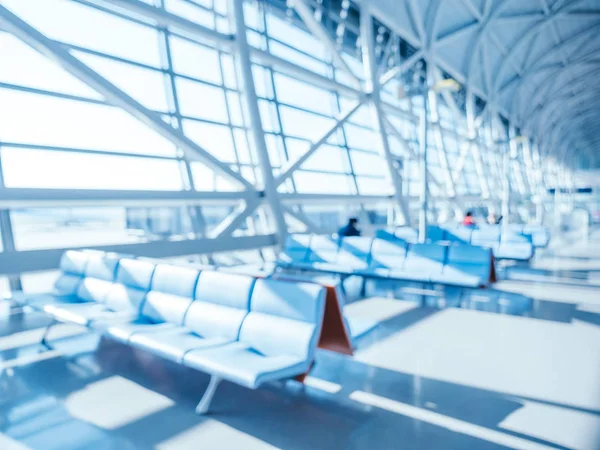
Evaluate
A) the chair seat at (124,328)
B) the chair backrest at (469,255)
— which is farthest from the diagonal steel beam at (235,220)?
the chair seat at (124,328)

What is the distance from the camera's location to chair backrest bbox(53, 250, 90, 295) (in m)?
4.95

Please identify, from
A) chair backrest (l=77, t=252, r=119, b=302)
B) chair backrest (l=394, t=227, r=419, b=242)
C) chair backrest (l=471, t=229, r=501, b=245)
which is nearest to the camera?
chair backrest (l=77, t=252, r=119, b=302)

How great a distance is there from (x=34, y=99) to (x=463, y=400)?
23.5 ft

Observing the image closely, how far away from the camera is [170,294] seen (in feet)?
12.8

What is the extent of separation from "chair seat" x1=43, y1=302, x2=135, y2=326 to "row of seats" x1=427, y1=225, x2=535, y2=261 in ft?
23.2

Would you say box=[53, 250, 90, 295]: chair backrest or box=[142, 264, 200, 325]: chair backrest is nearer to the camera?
box=[142, 264, 200, 325]: chair backrest

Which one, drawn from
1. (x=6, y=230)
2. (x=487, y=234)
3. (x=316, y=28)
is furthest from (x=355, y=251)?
(x=316, y=28)

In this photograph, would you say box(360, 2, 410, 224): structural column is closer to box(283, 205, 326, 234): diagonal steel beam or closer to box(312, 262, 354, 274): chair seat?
box(283, 205, 326, 234): diagonal steel beam

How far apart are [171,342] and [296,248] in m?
5.27

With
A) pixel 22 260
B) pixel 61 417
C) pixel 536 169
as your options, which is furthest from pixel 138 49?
pixel 536 169

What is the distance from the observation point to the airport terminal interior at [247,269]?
276 centimetres

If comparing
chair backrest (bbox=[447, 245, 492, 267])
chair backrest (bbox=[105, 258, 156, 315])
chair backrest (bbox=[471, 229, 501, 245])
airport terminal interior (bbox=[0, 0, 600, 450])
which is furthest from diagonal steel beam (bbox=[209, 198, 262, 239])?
chair backrest (bbox=[471, 229, 501, 245])

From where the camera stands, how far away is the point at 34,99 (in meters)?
6.55

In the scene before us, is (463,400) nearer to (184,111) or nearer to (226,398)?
(226,398)
